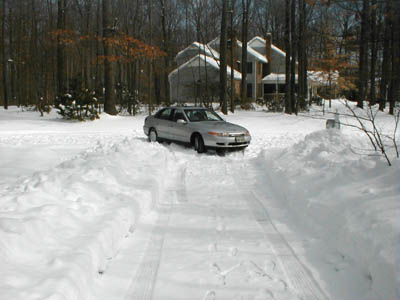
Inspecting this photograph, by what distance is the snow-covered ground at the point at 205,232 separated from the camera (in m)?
3.38

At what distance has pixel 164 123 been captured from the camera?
13.3 meters

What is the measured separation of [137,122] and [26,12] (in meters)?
28.9

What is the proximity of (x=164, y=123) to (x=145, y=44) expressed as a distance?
11.1 meters

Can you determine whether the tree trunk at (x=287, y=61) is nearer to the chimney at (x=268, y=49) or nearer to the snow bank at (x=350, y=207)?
the snow bank at (x=350, y=207)

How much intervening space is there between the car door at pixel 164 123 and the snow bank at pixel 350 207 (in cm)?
553

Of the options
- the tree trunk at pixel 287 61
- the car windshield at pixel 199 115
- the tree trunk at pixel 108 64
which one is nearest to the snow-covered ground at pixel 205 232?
the car windshield at pixel 199 115

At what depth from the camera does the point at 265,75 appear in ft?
161

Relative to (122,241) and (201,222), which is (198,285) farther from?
(201,222)

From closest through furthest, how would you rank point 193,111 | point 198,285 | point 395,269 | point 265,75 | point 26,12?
point 395,269 → point 198,285 → point 193,111 → point 26,12 → point 265,75

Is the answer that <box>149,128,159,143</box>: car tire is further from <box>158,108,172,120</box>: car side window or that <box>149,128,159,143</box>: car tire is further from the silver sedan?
<box>158,108,172,120</box>: car side window

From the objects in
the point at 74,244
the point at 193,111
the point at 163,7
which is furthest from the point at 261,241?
the point at 163,7

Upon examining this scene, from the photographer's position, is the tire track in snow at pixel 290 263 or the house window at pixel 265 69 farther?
the house window at pixel 265 69

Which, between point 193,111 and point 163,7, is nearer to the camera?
point 193,111

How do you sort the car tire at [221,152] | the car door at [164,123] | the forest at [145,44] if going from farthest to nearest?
the forest at [145,44] → the car door at [164,123] → the car tire at [221,152]
